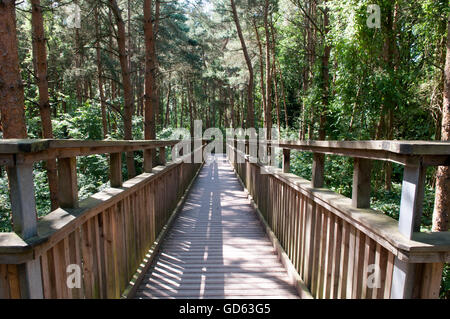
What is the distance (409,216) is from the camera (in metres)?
1.26

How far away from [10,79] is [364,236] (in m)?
3.93

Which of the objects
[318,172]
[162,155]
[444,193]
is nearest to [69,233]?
[318,172]

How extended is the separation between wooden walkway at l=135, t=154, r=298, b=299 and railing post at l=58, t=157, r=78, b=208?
1.43 m

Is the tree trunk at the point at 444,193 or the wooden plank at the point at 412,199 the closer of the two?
the wooden plank at the point at 412,199

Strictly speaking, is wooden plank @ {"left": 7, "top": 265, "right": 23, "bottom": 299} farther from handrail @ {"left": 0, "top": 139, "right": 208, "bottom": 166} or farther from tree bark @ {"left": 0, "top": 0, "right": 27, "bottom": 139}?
tree bark @ {"left": 0, "top": 0, "right": 27, "bottom": 139}

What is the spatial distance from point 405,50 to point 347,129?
2.54 meters

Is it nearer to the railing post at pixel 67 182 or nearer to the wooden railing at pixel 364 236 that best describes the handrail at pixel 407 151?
the wooden railing at pixel 364 236

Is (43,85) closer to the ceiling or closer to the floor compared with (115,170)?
closer to the ceiling

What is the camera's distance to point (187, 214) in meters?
5.85

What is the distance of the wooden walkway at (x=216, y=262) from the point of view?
9.50ft

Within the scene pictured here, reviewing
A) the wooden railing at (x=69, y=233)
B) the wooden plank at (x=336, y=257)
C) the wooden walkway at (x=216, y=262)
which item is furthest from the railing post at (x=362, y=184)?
the wooden railing at (x=69, y=233)

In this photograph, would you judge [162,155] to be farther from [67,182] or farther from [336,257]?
[336,257]
